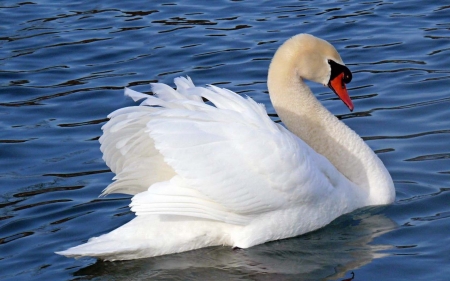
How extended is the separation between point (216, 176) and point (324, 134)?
1.43 m

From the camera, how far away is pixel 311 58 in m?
7.62

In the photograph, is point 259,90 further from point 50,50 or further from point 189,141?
point 189,141

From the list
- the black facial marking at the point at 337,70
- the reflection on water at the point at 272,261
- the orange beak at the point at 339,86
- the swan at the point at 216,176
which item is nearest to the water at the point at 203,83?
the reflection on water at the point at 272,261

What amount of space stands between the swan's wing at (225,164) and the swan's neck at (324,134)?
0.81 metres

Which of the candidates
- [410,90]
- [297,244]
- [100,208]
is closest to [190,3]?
[410,90]

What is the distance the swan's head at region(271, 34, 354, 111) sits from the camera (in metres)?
7.56

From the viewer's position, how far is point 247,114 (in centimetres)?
680

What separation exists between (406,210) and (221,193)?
1.58m

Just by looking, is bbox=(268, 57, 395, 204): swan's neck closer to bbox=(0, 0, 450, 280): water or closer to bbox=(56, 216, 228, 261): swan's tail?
bbox=(0, 0, 450, 280): water

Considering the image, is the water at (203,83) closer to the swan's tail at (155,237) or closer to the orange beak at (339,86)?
the swan's tail at (155,237)

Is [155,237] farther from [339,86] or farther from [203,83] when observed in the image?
[203,83]

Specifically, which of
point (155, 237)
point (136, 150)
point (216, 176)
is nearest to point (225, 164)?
point (216, 176)

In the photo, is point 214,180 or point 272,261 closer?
point 214,180

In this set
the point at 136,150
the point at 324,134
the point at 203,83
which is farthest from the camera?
the point at 203,83
